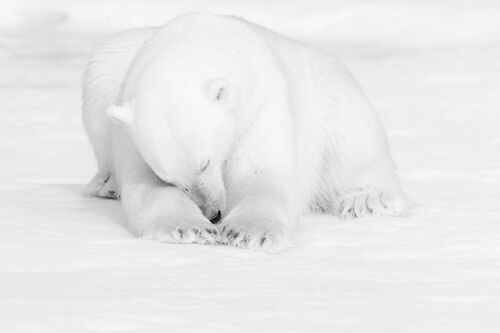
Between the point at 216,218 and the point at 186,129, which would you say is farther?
the point at 216,218

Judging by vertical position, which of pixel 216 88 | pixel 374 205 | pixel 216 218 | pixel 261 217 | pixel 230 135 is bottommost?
pixel 374 205

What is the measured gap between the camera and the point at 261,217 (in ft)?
14.7

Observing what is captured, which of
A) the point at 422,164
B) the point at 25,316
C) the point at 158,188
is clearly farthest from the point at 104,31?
the point at 25,316

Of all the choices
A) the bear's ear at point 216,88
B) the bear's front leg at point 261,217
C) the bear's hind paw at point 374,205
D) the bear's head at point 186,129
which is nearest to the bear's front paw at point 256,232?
the bear's front leg at point 261,217

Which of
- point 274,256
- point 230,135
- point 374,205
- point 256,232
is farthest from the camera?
point 374,205

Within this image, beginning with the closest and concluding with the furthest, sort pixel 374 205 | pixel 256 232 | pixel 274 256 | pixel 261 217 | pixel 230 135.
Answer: pixel 274 256, pixel 256 232, pixel 261 217, pixel 230 135, pixel 374 205

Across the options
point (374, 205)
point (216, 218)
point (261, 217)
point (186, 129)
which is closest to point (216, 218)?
point (216, 218)

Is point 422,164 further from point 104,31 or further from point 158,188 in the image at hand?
→ point 104,31

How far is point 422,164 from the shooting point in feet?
23.2

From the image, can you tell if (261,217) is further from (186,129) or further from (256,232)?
(186,129)

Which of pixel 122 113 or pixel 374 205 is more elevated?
pixel 122 113

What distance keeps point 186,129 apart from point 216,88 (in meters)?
0.18

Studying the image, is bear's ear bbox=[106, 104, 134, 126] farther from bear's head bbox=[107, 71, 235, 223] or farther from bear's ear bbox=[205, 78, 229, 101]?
bear's ear bbox=[205, 78, 229, 101]

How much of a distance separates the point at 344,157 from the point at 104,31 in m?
9.88
